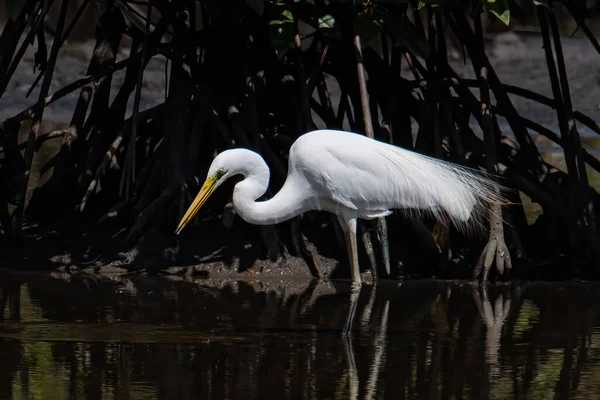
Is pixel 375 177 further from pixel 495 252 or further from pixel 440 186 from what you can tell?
pixel 495 252

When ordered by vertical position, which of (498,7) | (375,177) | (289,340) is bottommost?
(289,340)

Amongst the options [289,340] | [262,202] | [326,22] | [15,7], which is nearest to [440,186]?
[262,202]

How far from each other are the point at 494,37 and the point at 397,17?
9560 millimetres

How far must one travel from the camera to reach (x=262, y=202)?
6645mm

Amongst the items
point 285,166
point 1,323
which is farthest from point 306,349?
point 285,166

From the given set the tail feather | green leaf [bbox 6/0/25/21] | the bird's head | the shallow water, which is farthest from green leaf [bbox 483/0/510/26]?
green leaf [bbox 6/0/25/21]

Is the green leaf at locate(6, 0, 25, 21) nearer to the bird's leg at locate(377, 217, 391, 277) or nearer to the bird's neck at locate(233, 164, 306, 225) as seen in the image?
the bird's neck at locate(233, 164, 306, 225)

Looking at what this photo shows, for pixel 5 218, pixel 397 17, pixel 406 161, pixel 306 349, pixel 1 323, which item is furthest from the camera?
pixel 5 218

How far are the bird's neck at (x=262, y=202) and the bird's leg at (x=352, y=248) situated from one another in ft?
0.91

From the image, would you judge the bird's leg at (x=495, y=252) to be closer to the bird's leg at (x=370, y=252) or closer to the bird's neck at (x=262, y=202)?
the bird's leg at (x=370, y=252)

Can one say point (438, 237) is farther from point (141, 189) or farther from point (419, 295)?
point (141, 189)

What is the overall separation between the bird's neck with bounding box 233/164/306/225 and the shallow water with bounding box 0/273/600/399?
521 mm

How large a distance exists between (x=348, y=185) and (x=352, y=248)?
0.36 meters

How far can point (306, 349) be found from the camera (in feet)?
17.7
